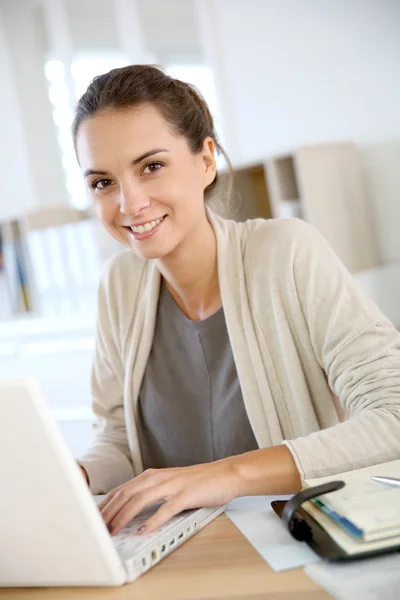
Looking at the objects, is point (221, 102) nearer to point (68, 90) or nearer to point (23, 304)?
point (68, 90)

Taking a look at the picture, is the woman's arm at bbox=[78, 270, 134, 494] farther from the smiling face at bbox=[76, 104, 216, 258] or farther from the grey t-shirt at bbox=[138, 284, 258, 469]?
the smiling face at bbox=[76, 104, 216, 258]

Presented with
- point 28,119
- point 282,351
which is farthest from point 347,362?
point 28,119

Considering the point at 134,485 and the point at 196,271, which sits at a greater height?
the point at 196,271

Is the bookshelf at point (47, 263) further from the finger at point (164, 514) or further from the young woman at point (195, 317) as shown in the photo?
the finger at point (164, 514)

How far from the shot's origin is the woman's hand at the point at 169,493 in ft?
3.07

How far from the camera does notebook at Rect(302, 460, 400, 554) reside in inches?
30.1

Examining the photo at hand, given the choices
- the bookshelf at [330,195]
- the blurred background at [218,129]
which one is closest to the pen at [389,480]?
the blurred background at [218,129]

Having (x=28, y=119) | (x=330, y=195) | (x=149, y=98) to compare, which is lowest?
(x=330, y=195)

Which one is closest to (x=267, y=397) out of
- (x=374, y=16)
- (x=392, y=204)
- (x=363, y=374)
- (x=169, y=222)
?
(x=363, y=374)

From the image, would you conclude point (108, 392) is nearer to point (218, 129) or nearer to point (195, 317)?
point (195, 317)

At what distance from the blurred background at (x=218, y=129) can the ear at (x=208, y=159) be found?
0.32m

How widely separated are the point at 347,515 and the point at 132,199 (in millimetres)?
784

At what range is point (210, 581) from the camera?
2.54 feet

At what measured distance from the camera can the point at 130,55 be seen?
3.74 meters
